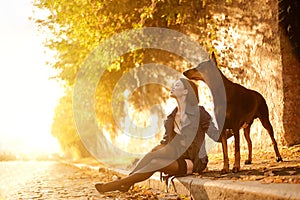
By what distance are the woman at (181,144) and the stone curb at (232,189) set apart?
26cm

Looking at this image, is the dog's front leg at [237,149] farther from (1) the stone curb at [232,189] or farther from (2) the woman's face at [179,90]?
(2) the woman's face at [179,90]

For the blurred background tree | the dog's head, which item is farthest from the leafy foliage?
the dog's head

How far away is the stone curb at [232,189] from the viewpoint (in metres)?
3.87

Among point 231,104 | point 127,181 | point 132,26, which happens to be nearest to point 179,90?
point 231,104

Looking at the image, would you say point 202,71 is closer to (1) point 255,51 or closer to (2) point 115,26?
(1) point 255,51

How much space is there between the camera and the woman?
5883 millimetres

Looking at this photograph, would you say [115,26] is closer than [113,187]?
No

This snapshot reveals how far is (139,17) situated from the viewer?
595 inches

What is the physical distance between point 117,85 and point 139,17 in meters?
3.67

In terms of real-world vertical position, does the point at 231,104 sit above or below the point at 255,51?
below

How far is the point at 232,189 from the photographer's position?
4559mm

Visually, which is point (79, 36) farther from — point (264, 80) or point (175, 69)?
point (264, 80)

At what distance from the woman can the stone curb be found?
0.86 ft

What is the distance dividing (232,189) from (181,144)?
161 cm
